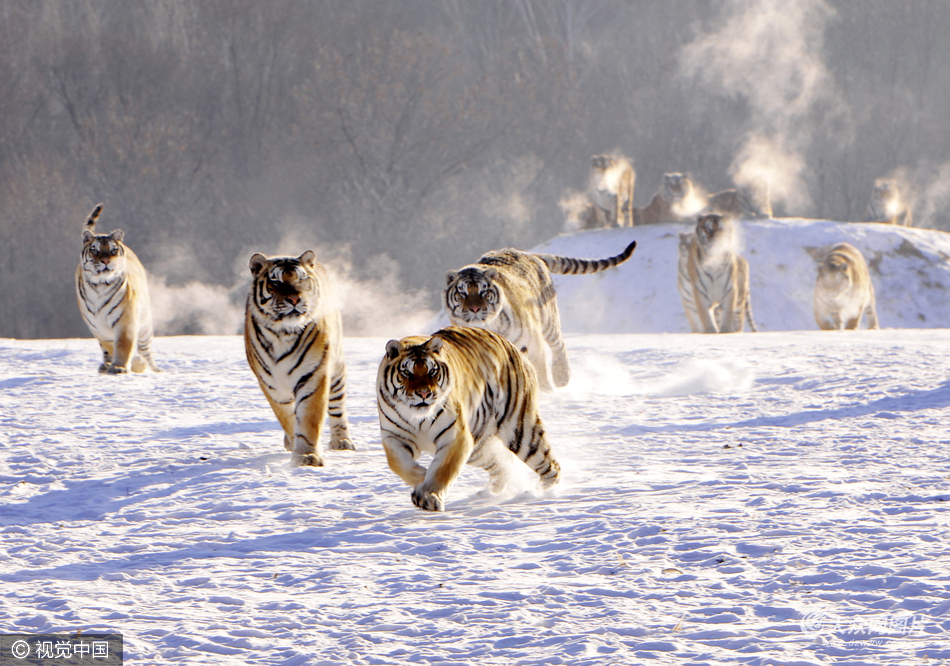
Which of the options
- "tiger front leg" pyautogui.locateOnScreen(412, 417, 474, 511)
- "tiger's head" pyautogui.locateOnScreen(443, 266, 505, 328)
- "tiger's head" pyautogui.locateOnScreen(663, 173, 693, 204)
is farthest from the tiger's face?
"tiger's head" pyautogui.locateOnScreen(663, 173, 693, 204)

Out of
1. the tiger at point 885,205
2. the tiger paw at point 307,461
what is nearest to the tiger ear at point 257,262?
the tiger paw at point 307,461

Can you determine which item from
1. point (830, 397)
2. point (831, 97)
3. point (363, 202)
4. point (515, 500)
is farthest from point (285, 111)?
point (515, 500)

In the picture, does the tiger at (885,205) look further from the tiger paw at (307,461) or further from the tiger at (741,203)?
the tiger paw at (307,461)

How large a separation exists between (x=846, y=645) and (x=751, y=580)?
425mm

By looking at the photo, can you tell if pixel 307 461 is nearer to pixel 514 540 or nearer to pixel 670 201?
pixel 514 540

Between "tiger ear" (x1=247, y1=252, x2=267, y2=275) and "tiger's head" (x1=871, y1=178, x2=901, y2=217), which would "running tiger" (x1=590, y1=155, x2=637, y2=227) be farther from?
"tiger ear" (x1=247, y1=252, x2=267, y2=275)

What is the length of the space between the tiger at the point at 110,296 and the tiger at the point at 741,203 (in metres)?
8.70

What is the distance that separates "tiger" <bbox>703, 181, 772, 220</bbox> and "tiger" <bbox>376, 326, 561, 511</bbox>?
1053 cm

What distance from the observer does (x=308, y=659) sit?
2.23m

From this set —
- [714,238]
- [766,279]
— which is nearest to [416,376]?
[714,238]

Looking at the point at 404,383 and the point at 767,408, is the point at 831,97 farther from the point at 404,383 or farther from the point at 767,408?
the point at 404,383

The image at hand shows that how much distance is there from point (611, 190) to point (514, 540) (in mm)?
11613

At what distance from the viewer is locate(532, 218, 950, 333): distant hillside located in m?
12.7

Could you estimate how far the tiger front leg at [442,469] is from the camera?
3316mm
